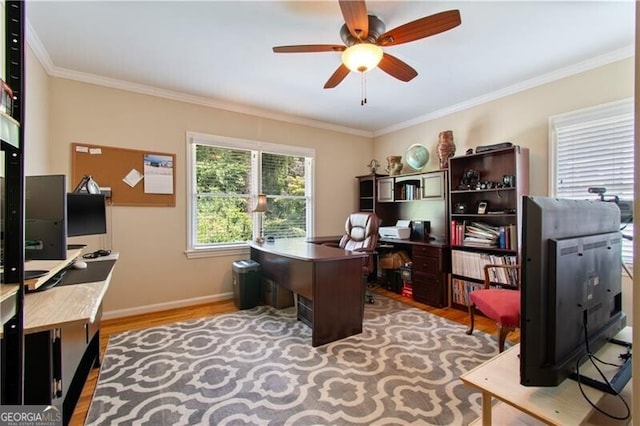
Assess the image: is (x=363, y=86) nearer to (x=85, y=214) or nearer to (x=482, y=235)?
(x=482, y=235)

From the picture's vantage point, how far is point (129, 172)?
3.23m

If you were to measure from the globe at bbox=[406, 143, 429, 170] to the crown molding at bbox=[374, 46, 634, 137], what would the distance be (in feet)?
1.63

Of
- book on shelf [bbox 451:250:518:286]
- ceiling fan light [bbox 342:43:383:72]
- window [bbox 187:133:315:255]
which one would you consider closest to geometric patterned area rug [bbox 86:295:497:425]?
book on shelf [bbox 451:250:518:286]

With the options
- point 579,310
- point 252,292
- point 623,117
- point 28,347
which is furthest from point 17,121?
point 623,117

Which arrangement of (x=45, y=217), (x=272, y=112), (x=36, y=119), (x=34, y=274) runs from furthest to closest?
1. (x=272, y=112)
2. (x=36, y=119)
3. (x=45, y=217)
4. (x=34, y=274)

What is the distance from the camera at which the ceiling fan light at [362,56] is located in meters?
1.95

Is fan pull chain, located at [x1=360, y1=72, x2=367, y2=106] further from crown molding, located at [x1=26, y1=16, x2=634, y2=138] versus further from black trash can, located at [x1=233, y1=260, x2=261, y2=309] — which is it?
Result: black trash can, located at [x1=233, y1=260, x2=261, y2=309]

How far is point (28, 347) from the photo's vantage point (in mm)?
1205

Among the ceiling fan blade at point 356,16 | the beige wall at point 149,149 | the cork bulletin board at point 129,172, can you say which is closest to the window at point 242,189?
the beige wall at point 149,149

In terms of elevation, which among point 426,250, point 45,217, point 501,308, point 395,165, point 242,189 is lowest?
point 501,308

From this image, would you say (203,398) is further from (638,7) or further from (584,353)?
(638,7)

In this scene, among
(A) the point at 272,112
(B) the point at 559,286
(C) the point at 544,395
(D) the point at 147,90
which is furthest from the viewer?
(A) the point at 272,112

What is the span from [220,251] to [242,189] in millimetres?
868

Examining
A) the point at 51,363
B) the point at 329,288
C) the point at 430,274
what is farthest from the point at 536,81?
the point at 51,363
